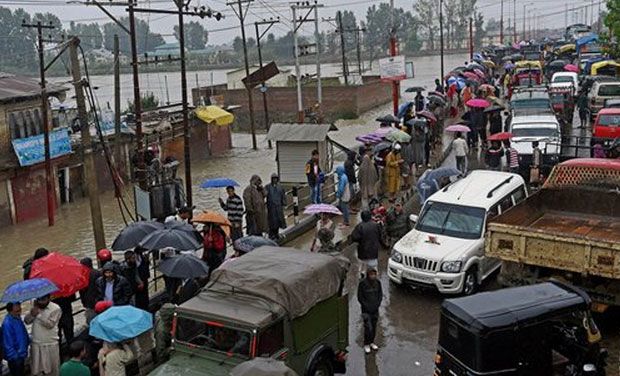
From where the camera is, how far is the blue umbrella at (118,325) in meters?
8.03

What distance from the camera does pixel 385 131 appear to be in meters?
20.7

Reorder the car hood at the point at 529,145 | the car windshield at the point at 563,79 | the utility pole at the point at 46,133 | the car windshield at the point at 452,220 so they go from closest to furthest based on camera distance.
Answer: the car windshield at the point at 452,220
the car hood at the point at 529,145
the utility pole at the point at 46,133
the car windshield at the point at 563,79

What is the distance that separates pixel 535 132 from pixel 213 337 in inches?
691

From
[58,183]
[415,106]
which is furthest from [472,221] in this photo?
[58,183]

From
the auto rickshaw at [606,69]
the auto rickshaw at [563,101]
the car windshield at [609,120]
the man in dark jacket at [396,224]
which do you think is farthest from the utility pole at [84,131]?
the auto rickshaw at [606,69]

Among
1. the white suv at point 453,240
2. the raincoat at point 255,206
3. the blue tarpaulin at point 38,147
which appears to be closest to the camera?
the white suv at point 453,240

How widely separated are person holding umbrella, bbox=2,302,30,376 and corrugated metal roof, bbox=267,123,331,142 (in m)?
12.4

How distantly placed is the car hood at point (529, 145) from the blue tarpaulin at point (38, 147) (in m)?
18.3

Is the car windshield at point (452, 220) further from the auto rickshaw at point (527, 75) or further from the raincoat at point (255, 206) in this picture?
the auto rickshaw at point (527, 75)

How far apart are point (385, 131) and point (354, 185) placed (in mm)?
2448

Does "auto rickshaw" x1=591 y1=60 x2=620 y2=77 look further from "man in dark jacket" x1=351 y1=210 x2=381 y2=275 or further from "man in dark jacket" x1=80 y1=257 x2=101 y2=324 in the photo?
"man in dark jacket" x1=80 y1=257 x2=101 y2=324

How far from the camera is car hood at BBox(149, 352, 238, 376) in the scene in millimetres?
7766

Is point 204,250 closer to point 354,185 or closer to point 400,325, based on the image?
point 400,325

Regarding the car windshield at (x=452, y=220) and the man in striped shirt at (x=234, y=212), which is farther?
the man in striped shirt at (x=234, y=212)
